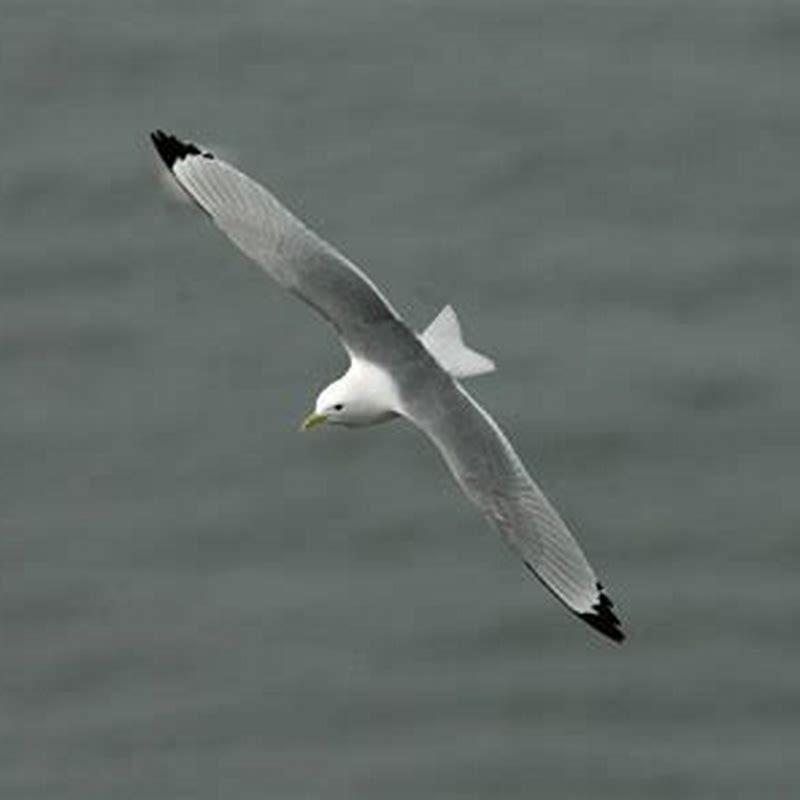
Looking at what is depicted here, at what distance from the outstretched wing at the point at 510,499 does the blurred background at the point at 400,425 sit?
3.55m

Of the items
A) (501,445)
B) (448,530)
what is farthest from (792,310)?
(501,445)

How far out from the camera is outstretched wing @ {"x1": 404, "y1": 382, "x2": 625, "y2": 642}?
14.0m

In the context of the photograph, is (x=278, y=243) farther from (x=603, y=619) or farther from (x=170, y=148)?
(x=603, y=619)

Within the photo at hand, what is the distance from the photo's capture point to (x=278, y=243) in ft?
50.7

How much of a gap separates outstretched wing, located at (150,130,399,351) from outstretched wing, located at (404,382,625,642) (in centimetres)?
60

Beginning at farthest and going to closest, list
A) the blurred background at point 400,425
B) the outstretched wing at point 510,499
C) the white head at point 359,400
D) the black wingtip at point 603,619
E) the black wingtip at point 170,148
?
1. the blurred background at point 400,425
2. the black wingtip at point 170,148
3. the white head at point 359,400
4. the outstretched wing at point 510,499
5. the black wingtip at point 603,619

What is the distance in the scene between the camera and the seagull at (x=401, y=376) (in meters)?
14.2

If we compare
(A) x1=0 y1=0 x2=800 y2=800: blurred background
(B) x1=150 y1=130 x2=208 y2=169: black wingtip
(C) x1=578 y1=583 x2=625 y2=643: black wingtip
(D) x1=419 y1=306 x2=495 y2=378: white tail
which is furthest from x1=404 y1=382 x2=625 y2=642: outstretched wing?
(A) x1=0 y1=0 x2=800 y2=800: blurred background

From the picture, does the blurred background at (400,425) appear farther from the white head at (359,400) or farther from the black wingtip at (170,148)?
the black wingtip at (170,148)

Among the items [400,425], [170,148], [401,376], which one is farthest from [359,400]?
[400,425]

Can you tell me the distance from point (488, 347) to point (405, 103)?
250 cm

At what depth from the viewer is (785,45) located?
21.8 meters

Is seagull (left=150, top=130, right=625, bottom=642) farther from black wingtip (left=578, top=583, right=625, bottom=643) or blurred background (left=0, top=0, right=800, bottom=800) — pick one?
blurred background (left=0, top=0, right=800, bottom=800)

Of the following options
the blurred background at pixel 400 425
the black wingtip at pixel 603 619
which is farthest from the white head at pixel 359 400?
the blurred background at pixel 400 425
